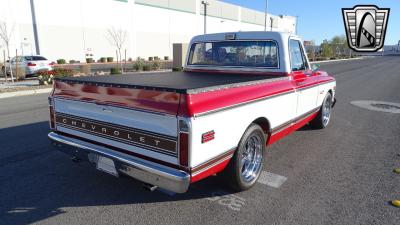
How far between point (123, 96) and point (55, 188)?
5.60 feet

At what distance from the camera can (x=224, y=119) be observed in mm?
3070

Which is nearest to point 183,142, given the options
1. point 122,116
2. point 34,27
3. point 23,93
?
point 122,116

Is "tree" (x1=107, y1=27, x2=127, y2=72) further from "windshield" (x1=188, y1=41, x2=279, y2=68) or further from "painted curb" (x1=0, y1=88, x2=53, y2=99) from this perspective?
"windshield" (x1=188, y1=41, x2=279, y2=68)

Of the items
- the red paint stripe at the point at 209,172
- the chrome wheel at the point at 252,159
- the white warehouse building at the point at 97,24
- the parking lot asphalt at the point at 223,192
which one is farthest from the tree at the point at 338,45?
the red paint stripe at the point at 209,172

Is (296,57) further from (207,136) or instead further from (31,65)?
(31,65)

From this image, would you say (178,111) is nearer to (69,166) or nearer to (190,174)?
(190,174)

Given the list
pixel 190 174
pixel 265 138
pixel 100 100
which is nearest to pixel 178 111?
pixel 190 174

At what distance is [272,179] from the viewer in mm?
4199

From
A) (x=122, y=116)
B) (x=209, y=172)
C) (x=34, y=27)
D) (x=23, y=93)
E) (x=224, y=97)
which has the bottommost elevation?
(x=23, y=93)

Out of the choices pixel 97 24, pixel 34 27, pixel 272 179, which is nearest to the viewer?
pixel 272 179

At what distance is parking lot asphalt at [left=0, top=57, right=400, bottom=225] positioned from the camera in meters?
3.24

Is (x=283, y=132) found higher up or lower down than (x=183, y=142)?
lower down

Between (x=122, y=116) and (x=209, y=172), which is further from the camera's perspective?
(x=122, y=116)

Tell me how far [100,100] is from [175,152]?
1156mm
